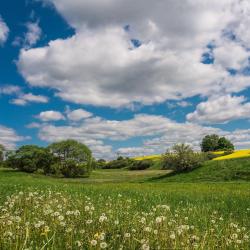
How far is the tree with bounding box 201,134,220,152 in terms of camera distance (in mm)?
142775

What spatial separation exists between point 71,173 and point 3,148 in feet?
116

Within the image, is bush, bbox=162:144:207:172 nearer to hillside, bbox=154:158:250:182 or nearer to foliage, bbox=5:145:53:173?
hillside, bbox=154:158:250:182

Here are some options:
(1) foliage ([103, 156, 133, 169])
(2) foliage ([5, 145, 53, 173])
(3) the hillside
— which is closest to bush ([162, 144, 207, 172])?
(3) the hillside

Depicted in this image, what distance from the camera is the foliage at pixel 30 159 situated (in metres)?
83.3

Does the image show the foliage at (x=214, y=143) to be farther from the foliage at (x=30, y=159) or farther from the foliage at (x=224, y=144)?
the foliage at (x=30, y=159)

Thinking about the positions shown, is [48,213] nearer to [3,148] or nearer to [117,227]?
[117,227]

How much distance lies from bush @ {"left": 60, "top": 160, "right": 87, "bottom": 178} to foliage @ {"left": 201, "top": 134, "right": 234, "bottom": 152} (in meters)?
74.3

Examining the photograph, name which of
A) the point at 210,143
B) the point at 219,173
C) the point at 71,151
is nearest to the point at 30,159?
the point at 71,151

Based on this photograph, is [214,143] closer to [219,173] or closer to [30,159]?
[30,159]

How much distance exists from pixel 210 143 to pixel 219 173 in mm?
92527

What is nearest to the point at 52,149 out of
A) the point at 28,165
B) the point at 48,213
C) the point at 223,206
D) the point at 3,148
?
the point at 28,165

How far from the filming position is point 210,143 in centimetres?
14362

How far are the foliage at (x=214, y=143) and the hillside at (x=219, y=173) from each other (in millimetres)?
83637

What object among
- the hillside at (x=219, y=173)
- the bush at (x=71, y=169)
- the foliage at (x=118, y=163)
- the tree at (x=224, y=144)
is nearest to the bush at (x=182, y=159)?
the hillside at (x=219, y=173)
